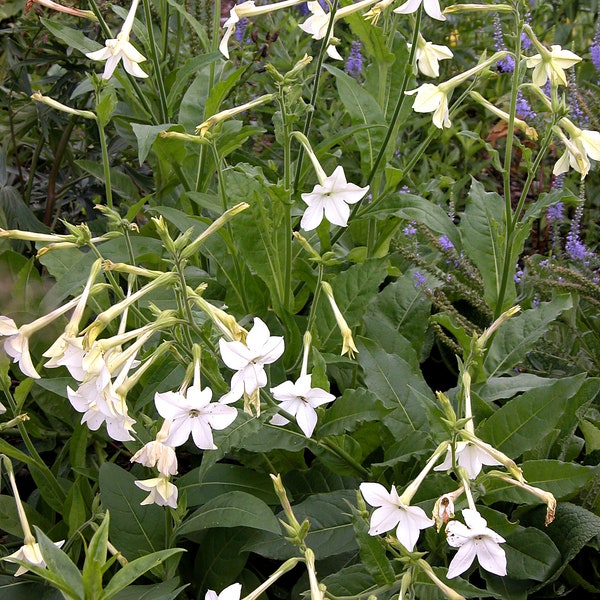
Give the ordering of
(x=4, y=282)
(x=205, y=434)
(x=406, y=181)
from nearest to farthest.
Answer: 1. (x=205, y=434)
2. (x=4, y=282)
3. (x=406, y=181)

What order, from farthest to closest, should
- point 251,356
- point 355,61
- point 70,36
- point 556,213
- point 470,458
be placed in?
point 355,61 → point 556,213 → point 70,36 → point 470,458 → point 251,356

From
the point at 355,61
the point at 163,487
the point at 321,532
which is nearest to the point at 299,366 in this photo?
the point at 321,532

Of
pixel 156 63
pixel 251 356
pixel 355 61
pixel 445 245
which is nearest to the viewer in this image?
pixel 251 356

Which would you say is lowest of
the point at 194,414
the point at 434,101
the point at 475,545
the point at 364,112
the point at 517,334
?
the point at 517,334

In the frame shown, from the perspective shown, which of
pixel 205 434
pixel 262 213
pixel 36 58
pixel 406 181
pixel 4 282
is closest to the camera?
pixel 205 434

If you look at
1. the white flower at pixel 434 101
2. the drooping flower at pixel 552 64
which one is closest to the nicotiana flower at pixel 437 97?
the white flower at pixel 434 101

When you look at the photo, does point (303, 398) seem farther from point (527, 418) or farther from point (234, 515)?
point (527, 418)

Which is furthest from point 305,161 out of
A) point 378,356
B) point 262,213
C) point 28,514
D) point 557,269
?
point 28,514

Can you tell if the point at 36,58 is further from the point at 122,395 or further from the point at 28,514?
the point at 122,395
